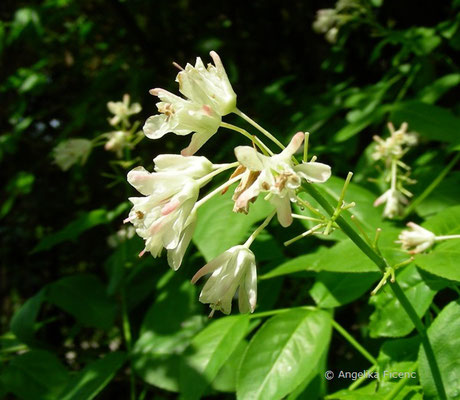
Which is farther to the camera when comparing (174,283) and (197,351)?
(174,283)

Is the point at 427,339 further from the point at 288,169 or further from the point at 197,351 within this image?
the point at 197,351

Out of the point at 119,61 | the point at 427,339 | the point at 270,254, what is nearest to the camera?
the point at 427,339

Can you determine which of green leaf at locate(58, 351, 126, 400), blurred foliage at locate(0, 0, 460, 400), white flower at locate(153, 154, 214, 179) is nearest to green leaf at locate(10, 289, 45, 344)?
blurred foliage at locate(0, 0, 460, 400)

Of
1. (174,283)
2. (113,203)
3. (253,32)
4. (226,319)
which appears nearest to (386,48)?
(253,32)

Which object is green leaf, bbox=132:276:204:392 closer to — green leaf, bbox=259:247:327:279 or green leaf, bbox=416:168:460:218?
green leaf, bbox=259:247:327:279

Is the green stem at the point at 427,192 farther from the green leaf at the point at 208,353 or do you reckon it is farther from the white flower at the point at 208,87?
the white flower at the point at 208,87

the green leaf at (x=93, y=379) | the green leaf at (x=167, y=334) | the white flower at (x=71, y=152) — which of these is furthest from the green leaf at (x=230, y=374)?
the white flower at (x=71, y=152)
